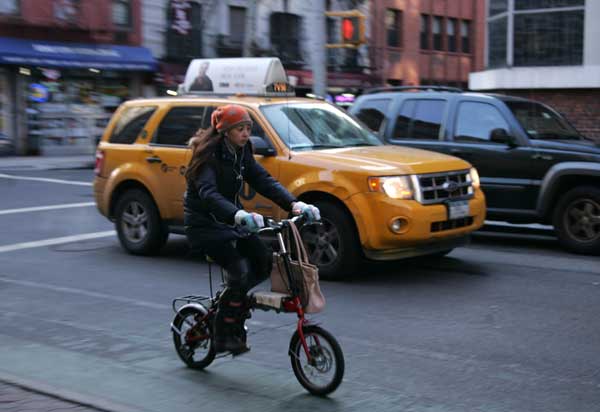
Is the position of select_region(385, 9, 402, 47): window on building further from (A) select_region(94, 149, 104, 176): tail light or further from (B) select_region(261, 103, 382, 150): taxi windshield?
(B) select_region(261, 103, 382, 150): taxi windshield

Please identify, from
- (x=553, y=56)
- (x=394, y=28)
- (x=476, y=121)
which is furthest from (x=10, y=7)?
(x=476, y=121)

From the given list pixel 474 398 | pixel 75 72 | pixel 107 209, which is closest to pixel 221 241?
pixel 474 398

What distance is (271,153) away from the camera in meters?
9.32

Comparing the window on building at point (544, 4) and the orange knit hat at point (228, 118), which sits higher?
the window on building at point (544, 4)

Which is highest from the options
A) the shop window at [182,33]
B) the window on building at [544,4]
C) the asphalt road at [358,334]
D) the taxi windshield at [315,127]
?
the shop window at [182,33]

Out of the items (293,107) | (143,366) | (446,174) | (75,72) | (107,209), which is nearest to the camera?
(143,366)

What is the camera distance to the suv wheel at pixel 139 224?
10391mm

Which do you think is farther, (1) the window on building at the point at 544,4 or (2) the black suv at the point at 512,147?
(1) the window on building at the point at 544,4

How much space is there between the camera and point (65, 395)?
525cm

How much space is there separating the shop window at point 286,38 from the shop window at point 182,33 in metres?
3.68

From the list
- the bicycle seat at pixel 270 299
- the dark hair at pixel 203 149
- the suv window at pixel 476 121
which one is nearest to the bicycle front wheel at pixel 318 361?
the bicycle seat at pixel 270 299

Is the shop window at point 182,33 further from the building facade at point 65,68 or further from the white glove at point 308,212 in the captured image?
the white glove at point 308,212

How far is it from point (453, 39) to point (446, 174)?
38115mm

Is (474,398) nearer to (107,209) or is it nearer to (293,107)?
(293,107)
